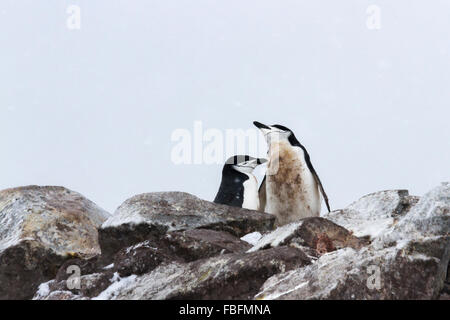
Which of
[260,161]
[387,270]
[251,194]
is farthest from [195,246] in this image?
[260,161]

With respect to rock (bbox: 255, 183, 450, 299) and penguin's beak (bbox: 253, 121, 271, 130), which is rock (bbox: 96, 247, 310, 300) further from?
penguin's beak (bbox: 253, 121, 271, 130)

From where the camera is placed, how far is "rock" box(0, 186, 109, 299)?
596 cm

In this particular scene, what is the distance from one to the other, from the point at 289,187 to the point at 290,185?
32mm

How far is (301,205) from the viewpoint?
934 cm

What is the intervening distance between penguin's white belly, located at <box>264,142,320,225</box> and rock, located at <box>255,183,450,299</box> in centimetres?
495

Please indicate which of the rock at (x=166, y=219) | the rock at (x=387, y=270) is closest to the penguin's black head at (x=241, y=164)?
the rock at (x=166, y=219)

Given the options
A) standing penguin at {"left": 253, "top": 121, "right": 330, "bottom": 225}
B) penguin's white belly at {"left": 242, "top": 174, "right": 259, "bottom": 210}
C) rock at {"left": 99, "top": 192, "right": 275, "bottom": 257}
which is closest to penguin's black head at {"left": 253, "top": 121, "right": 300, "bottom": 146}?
standing penguin at {"left": 253, "top": 121, "right": 330, "bottom": 225}

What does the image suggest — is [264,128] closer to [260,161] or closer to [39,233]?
[260,161]

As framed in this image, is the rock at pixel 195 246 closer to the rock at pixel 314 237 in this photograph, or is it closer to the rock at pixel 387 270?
the rock at pixel 314 237

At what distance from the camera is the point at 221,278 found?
13.2ft

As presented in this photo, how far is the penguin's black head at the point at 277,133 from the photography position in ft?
32.3

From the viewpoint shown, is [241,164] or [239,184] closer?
[239,184]

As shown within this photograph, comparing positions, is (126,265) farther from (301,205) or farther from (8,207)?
(301,205)
